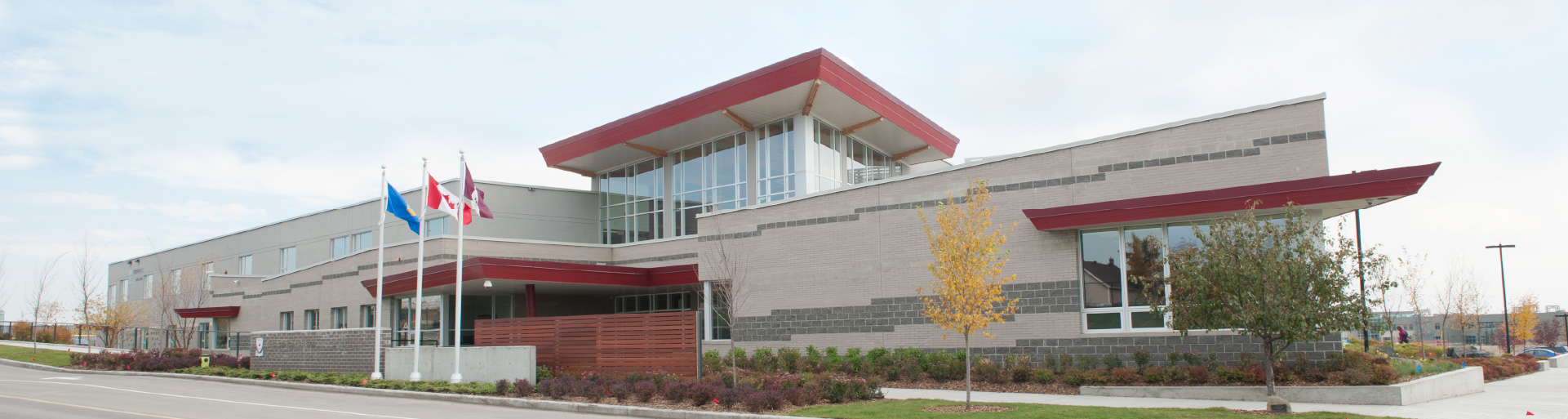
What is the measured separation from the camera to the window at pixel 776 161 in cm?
3042

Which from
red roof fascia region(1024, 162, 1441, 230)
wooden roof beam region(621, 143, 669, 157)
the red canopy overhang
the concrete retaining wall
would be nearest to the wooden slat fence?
the concrete retaining wall

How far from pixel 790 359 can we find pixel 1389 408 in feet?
A: 43.1

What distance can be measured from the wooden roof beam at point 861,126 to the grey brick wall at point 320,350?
1628cm

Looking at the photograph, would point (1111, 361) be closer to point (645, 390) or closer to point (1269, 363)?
point (1269, 363)

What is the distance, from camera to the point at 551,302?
3356 cm

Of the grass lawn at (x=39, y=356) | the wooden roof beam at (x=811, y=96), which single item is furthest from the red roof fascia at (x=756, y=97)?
the grass lawn at (x=39, y=356)

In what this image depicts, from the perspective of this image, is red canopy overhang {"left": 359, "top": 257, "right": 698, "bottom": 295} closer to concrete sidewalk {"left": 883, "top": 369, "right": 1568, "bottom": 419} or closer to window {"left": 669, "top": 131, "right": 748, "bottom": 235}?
window {"left": 669, "top": 131, "right": 748, "bottom": 235}

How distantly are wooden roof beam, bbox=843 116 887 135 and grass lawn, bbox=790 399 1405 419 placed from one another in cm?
1613

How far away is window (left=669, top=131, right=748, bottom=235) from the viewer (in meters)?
32.4

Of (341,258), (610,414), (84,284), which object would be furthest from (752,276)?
(84,284)

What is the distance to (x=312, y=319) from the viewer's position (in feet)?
125

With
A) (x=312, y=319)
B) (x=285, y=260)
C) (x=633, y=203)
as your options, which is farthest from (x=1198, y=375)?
(x=285, y=260)

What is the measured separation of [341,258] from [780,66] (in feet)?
66.7

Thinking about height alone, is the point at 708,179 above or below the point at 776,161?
below
